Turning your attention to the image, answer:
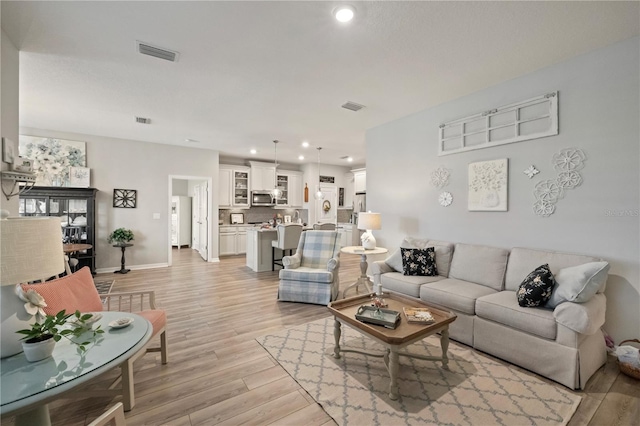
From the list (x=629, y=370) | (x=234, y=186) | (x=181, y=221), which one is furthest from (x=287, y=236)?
(x=181, y=221)

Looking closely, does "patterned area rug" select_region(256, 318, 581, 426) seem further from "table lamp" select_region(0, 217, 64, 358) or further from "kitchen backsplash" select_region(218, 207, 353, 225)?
"kitchen backsplash" select_region(218, 207, 353, 225)

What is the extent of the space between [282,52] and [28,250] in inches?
93.6

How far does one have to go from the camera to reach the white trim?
2.91 metres

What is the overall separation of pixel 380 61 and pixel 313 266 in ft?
9.32

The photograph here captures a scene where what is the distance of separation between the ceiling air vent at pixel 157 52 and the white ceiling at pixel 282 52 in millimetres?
79

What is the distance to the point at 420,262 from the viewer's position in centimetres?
349

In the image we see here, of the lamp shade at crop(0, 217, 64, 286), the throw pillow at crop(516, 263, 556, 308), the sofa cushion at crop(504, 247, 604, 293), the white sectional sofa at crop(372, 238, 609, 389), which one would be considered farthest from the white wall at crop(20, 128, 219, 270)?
the throw pillow at crop(516, 263, 556, 308)

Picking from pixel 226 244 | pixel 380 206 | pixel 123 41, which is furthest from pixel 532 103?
pixel 226 244

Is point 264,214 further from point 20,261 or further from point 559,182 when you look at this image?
point 20,261

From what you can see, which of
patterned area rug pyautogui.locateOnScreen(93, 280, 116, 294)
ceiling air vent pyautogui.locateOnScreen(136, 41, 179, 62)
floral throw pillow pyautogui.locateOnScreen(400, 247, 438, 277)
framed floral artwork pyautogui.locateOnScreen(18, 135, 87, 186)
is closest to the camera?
ceiling air vent pyautogui.locateOnScreen(136, 41, 179, 62)

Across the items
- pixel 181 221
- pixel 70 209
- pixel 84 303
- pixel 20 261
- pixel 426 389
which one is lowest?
pixel 426 389

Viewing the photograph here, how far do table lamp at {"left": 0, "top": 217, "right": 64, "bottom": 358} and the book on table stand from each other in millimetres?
2281

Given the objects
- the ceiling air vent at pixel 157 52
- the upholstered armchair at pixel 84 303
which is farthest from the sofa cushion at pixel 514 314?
the ceiling air vent at pixel 157 52

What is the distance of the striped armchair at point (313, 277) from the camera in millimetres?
3850
